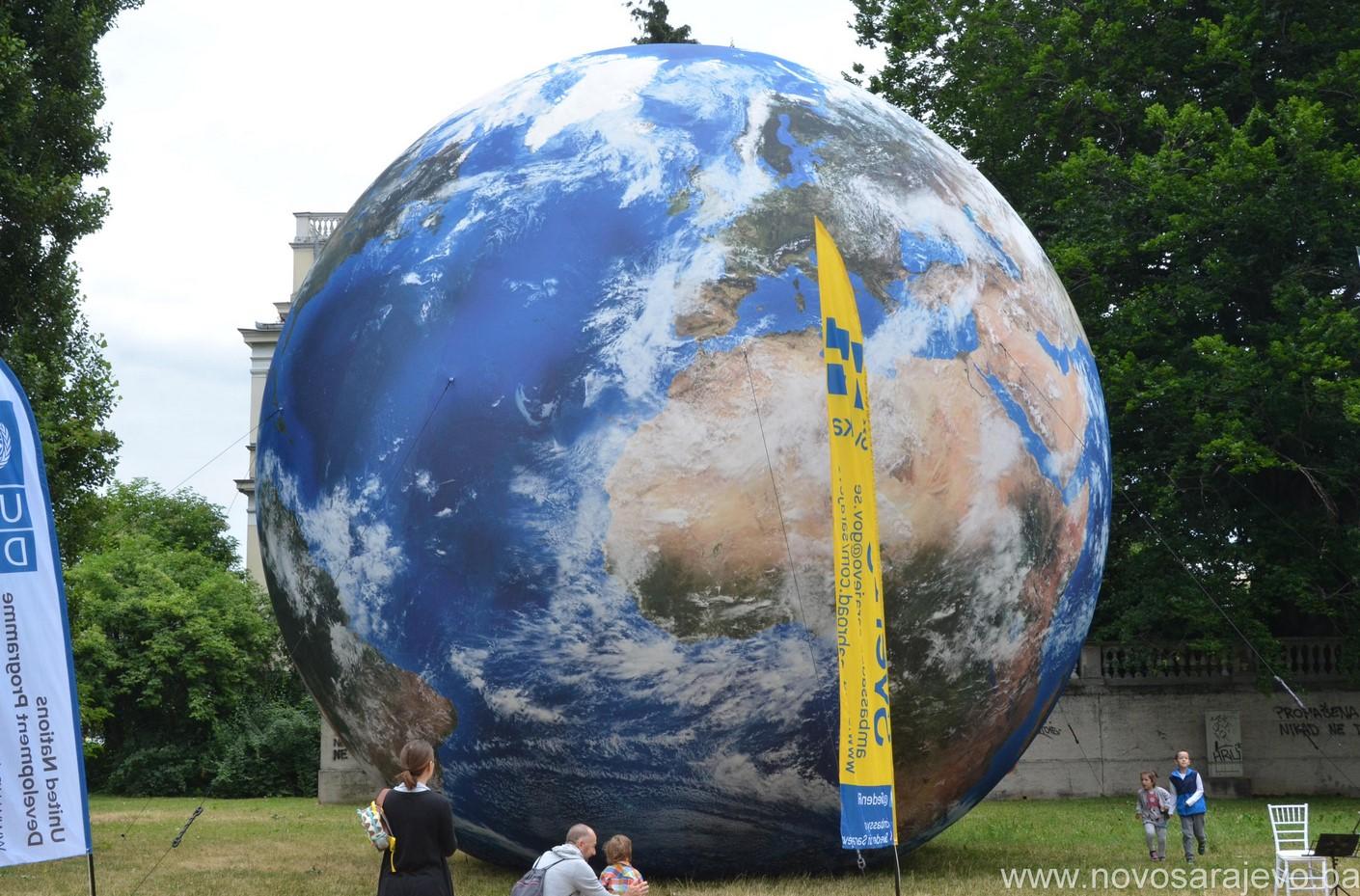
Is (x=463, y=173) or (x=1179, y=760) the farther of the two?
(x=1179, y=760)

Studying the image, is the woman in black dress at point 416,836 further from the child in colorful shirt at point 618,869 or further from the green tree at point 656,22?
the green tree at point 656,22

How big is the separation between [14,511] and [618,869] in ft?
14.6

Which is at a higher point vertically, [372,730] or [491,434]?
[491,434]

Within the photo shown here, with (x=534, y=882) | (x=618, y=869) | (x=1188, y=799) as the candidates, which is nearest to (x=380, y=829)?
(x=534, y=882)

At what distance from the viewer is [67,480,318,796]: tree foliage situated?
32000 millimetres

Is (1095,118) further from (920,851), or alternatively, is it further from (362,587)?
(362,587)

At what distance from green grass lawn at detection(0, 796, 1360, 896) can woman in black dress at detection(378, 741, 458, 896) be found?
378 centimetres

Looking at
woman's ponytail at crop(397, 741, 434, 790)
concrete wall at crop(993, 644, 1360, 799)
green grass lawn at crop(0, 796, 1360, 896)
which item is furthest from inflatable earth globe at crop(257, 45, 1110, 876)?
concrete wall at crop(993, 644, 1360, 799)

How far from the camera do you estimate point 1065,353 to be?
39.0 feet

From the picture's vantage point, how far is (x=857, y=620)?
347 inches

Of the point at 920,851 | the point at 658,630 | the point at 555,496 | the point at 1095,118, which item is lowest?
the point at 920,851

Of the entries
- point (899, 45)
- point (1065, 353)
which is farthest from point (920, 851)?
point (899, 45)

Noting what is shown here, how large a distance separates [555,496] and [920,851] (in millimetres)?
6061

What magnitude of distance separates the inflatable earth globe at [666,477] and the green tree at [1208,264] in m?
11.6
